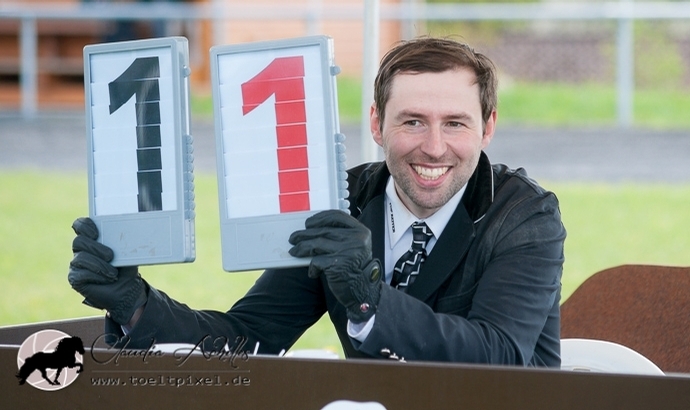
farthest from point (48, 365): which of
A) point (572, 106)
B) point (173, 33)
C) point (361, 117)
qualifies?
point (572, 106)

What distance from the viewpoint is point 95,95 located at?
212 cm

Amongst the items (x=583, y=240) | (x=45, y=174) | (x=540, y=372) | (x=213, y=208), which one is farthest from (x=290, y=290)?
(x=45, y=174)

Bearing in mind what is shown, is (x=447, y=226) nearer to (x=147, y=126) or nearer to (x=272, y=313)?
(x=272, y=313)

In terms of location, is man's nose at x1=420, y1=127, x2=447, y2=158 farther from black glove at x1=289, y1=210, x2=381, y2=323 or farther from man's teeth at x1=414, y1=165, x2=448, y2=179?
black glove at x1=289, y1=210, x2=381, y2=323

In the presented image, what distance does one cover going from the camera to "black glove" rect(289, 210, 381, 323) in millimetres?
1939

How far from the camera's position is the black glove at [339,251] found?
1.94 metres

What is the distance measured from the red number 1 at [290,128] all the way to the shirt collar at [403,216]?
19.9 inches

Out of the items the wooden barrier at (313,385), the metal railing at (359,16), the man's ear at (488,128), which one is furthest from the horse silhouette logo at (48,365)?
the metal railing at (359,16)

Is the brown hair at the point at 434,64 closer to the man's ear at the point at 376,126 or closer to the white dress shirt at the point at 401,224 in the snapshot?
the man's ear at the point at 376,126

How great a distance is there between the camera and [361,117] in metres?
7.62

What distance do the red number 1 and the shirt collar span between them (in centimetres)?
51

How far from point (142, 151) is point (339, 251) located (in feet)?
1.50

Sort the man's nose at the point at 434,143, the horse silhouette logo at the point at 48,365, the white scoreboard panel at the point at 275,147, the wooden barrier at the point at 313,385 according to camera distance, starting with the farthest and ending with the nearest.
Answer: the man's nose at the point at 434,143
the white scoreboard panel at the point at 275,147
the horse silhouette logo at the point at 48,365
the wooden barrier at the point at 313,385

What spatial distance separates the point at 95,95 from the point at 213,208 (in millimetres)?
6508
